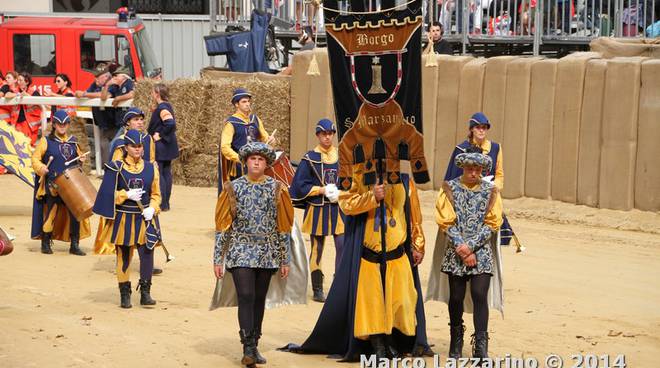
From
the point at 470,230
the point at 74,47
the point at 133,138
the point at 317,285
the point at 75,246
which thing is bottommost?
the point at 75,246

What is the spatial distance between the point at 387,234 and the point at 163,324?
2750 mm

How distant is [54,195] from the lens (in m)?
15.1

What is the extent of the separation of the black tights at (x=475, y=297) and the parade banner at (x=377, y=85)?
0.84m

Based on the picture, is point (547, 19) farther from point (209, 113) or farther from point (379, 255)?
point (379, 255)

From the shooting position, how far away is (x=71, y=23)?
24062 mm

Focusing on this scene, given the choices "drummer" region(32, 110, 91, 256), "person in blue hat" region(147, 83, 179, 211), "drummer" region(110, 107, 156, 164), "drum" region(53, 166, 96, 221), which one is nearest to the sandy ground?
"drummer" region(32, 110, 91, 256)

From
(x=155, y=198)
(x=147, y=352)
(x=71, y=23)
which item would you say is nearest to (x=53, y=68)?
(x=71, y=23)

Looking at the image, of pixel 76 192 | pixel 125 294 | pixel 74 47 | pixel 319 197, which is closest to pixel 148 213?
pixel 125 294

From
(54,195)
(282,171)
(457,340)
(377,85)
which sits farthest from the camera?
(54,195)

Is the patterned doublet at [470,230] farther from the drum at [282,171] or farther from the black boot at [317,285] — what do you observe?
the drum at [282,171]

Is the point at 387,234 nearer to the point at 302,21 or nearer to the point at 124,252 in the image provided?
the point at 124,252

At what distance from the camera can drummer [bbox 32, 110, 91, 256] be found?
1498cm

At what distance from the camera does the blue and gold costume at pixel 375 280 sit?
955 cm

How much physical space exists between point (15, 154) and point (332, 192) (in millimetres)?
6223
